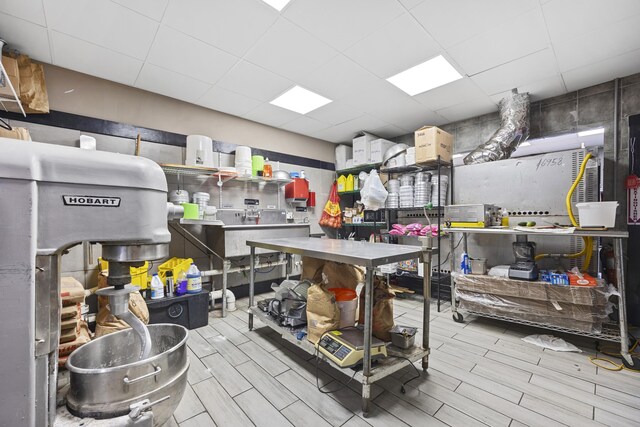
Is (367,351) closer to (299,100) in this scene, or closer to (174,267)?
(174,267)

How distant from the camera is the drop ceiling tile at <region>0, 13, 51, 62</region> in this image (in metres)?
2.12

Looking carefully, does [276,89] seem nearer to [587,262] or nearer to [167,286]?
[167,286]

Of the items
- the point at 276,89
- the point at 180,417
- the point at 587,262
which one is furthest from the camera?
the point at 276,89

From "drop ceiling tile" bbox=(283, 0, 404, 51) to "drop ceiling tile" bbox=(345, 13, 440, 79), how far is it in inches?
4.0

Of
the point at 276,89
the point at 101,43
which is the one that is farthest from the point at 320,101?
the point at 101,43

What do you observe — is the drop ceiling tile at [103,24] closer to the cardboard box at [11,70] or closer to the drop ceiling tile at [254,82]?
the cardboard box at [11,70]

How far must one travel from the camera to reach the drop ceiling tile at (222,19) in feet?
6.48

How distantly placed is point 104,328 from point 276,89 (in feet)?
9.76

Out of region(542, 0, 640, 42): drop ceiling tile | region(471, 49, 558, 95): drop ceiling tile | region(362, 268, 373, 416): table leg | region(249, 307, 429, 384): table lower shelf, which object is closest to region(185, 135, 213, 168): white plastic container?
region(249, 307, 429, 384): table lower shelf

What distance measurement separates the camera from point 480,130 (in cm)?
402

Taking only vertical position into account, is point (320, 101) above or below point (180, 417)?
above

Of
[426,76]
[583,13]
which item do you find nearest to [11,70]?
[426,76]

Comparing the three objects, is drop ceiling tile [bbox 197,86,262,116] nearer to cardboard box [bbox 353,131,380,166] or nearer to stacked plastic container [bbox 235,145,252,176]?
stacked plastic container [bbox 235,145,252,176]

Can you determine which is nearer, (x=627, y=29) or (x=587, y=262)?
(x=627, y=29)
